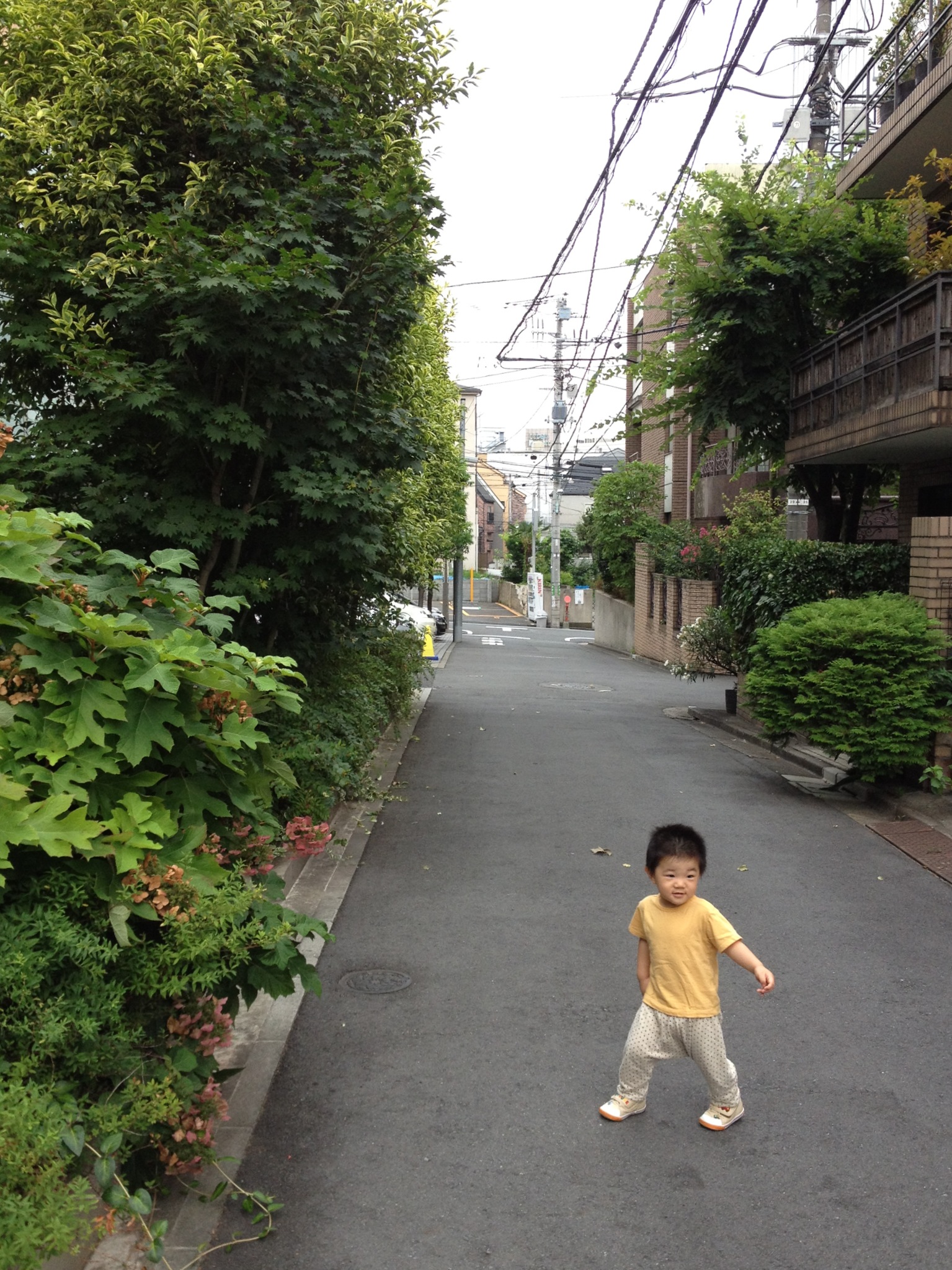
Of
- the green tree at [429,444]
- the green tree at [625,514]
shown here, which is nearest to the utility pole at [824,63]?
the green tree at [429,444]

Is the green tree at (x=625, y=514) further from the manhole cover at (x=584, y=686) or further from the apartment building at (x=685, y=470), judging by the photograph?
the manhole cover at (x=584, y=686)

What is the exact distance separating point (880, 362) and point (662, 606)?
2024 cm

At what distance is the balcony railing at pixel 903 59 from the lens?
11.8 m

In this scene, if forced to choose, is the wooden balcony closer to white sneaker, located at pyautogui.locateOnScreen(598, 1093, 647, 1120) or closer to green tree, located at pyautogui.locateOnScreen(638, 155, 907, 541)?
green tree, located at pyautogui.locateOnScreen(638, 155, 907, 541)

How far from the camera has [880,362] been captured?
38.8 feet

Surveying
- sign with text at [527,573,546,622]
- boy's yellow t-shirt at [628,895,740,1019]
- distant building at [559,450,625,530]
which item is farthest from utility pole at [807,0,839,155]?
distant building at [559,450,625,530]

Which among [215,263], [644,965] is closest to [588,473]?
[215,263]

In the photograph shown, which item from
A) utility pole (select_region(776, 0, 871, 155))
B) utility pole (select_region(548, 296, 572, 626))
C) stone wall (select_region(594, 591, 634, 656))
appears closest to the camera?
utility pole (select_region(776, 0, 871, 155))

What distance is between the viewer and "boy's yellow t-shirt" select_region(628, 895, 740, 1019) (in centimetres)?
405

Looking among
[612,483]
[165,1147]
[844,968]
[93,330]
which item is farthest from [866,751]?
[612,483]

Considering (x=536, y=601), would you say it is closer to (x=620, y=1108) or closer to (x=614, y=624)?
(x=614, y=624)

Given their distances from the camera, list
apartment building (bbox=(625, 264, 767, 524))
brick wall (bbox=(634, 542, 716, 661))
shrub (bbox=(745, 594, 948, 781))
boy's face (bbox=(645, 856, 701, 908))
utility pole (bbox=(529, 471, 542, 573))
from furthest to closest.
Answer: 1. utility pole (bbox=(529, 471, 542, 573))
2. apartment building (bbox=(625, 264, 767, 524))
3. brick wall (bbox=(634, 542, 716, 661))
4. shrub (bbox=(745, 594, 948, 781))
5. boy's face (bbox=(645, 856, 701, 908))

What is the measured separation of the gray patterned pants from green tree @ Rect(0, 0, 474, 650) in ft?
13.2

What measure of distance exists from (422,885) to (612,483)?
29.3 meters
